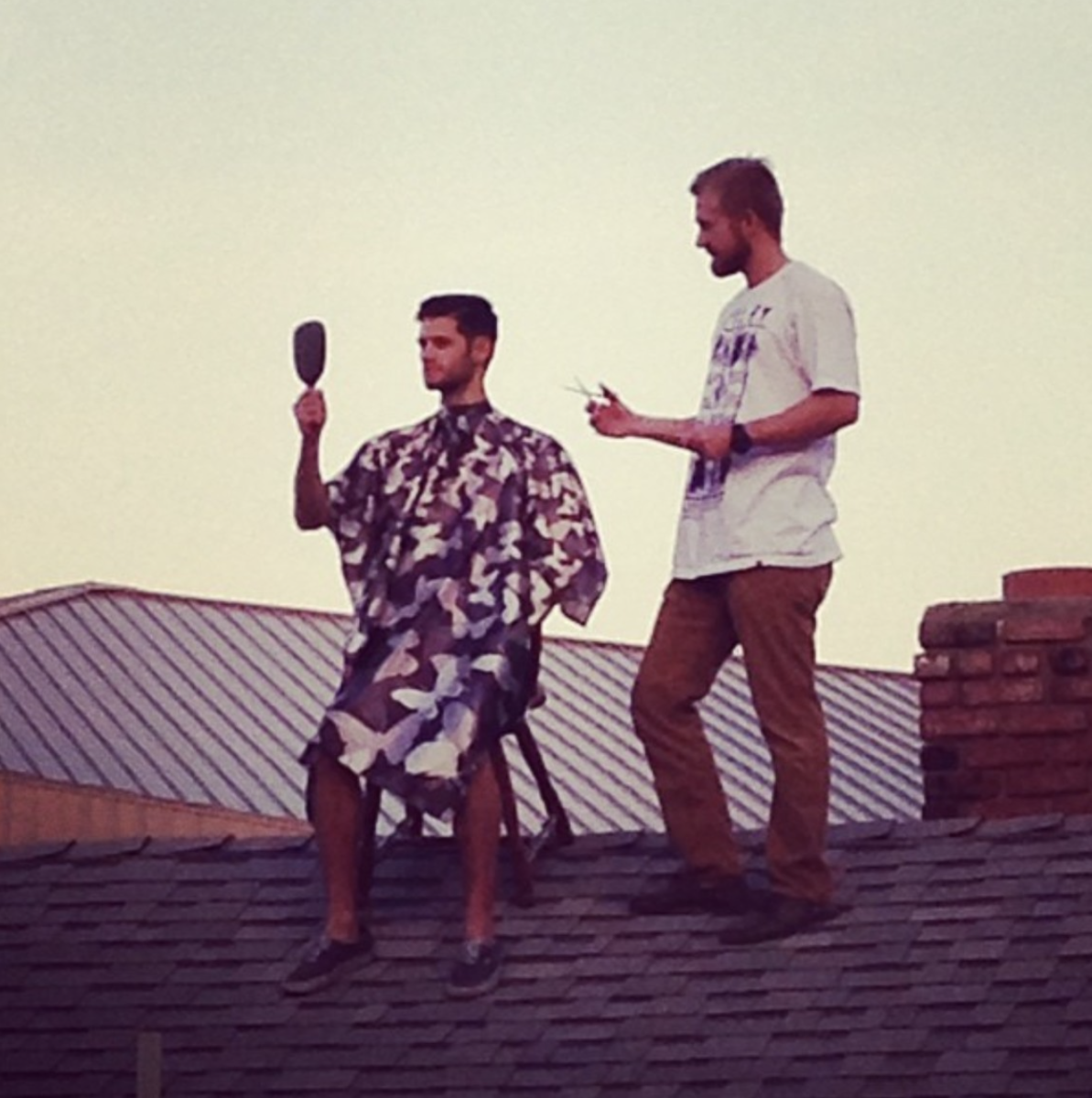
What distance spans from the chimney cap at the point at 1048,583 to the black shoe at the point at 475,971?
289cm

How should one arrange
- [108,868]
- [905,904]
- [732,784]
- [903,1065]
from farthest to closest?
[732,784], [108,868], [905,904], [903,1065]

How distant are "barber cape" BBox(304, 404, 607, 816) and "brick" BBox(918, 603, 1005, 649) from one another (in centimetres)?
146

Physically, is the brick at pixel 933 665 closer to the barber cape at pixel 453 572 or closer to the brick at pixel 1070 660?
the brick at pixel 1070 660

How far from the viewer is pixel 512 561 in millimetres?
13398

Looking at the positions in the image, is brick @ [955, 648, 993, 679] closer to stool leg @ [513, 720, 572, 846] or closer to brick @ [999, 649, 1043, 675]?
brick @ [999, 649, 1043, 675]

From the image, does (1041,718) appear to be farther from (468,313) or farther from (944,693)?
(468,313)

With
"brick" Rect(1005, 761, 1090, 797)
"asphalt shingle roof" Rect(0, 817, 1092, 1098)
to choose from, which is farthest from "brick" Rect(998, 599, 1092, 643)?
"asphalt shingle roof" Rect(0, 817, 1092, 1098)

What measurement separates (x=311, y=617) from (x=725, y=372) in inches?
687

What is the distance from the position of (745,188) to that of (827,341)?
0.50 m

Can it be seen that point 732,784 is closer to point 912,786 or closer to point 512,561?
point 912,786

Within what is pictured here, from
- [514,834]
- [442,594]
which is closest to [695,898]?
[514,834]

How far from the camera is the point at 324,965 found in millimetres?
13219

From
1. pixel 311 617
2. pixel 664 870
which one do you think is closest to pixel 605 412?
pixel 664 870

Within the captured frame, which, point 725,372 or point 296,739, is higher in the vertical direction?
point 725,372
